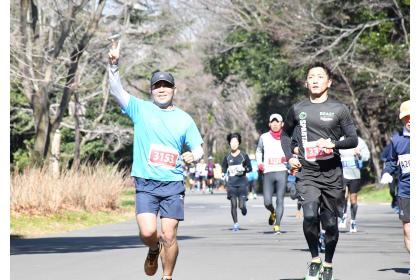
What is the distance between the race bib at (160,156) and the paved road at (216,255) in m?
1.95

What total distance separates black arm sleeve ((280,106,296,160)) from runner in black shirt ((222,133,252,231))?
9.24 metres

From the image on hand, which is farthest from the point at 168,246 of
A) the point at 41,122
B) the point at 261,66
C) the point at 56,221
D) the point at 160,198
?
the point at 261,66

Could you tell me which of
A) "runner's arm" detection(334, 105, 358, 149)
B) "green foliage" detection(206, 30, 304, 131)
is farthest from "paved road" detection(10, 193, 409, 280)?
"green foliage" detection(206, 30, 304, 131)

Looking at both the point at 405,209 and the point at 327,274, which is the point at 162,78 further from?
the point at 405,209

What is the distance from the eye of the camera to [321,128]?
11055 mm

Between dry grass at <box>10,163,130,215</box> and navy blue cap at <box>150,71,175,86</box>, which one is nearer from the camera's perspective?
navy blue cap at <box>150,71,175,86</box>

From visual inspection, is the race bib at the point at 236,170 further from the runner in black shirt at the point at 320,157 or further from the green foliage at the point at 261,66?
the green foliage at the point at 261,66

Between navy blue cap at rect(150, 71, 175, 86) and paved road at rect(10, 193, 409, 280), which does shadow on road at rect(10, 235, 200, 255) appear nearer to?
paved road at rect(10, 193, 409, 280)

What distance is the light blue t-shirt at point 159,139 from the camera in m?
10.1

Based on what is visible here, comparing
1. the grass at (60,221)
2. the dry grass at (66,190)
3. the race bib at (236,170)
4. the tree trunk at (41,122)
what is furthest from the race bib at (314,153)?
the tree trunk at (41,122)

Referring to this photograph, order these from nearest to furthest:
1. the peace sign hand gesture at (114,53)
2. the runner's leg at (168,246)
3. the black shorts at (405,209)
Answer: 1. the peace sign hand gesture at (114,53)
2. the runner's leg at (168,246)
3. the black shorts at (405,209)

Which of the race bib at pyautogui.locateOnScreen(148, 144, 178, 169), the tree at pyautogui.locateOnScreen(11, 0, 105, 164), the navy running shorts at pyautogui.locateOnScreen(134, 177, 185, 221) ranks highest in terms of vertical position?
the tree at pyautogui.locateOnScreen(11, 0, 105, 164)

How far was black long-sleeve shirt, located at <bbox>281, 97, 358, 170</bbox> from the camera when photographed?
11039 millimetres

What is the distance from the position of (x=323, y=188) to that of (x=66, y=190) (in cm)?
1403
